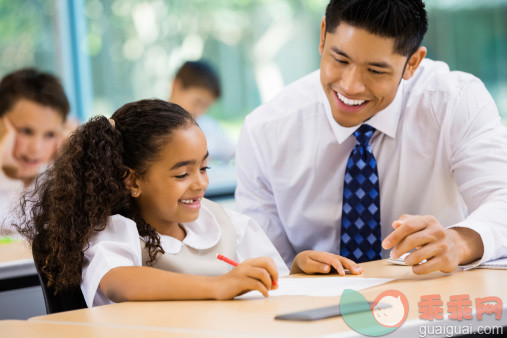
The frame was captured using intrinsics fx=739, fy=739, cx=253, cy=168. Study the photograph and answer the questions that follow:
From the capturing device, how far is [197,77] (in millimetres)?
5398

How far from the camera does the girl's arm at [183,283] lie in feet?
4.83

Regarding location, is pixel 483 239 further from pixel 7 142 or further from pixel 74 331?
pixel 7 142

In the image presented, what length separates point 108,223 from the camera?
1739 millimetres

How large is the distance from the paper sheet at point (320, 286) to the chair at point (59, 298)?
409 mm

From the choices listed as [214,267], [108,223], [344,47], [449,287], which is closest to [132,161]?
[108,223]

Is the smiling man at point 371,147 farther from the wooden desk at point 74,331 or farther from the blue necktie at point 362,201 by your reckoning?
the wooden desk at point 74,331

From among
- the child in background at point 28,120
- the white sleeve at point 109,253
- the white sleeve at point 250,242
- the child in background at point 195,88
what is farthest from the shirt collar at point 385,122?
the child in background at point 195,88

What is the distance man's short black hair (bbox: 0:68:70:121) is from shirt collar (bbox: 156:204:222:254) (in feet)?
6.06

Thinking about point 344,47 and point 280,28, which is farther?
point 280,28

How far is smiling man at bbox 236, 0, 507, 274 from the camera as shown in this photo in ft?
6.69

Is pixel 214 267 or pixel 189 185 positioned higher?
pixel 189 185

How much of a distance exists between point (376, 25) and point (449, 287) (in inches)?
33.0

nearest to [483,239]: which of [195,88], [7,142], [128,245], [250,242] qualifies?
[250,242]

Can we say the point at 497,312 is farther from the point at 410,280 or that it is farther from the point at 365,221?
the point at 365,221
